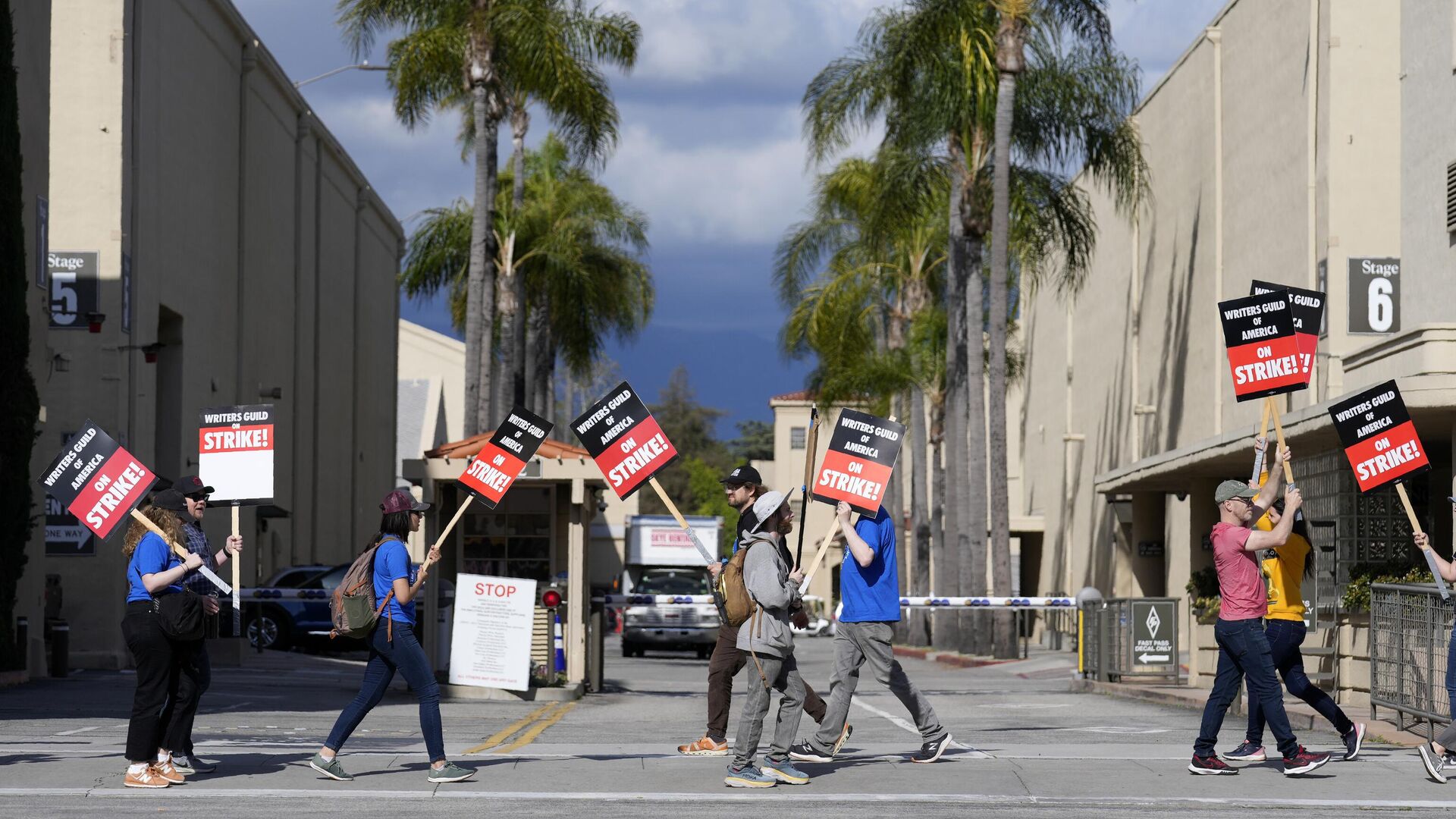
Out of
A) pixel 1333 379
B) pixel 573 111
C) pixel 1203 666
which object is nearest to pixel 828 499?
pixel 1203 666

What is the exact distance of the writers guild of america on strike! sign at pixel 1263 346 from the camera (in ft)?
43.8

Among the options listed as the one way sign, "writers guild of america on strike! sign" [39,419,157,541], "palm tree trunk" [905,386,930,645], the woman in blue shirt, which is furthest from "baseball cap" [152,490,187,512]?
"palm tree trunk" [905,386,930,645]

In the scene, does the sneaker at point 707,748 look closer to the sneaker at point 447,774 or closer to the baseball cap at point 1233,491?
the sneaker at point 447,774

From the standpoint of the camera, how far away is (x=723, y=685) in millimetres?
12711

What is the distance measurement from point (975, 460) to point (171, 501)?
23.7m

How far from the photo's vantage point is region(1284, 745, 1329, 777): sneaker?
11352 millimetres

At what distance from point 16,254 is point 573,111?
43.9 feet

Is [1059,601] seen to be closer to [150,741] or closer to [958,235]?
[958,235]

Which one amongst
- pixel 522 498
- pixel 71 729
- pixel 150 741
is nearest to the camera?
pixel 150 741

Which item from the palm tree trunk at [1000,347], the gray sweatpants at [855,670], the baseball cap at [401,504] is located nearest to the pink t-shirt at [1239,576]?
the gray sweatpants at [855,670]

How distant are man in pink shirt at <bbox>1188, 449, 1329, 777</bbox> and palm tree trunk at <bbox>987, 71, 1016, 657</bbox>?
63.8 ft

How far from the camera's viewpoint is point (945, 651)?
38.0 meters

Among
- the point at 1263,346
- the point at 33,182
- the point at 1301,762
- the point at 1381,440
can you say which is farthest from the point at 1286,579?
the point at 33,182

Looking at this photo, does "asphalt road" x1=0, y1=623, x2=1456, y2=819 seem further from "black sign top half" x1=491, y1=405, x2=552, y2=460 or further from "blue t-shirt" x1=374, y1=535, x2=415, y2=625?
"black sign top half" x1=491, y1=405, x2=552, y2=460
